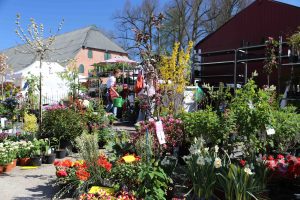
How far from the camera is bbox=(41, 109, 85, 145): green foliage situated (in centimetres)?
766

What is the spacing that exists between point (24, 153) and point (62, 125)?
1.11 metres

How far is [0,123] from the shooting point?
10.6 meters

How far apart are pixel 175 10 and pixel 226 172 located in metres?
31.8

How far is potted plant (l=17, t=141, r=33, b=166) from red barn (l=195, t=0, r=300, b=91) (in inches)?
382

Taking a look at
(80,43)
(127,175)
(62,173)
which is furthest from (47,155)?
(80,43)

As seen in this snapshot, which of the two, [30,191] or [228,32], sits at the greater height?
[228,32]

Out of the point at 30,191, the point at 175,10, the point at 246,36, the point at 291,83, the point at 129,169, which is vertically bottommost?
the point at 30,191

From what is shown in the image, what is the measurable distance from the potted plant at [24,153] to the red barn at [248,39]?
9.71 meters

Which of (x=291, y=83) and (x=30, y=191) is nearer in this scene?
(x=30, y=191)

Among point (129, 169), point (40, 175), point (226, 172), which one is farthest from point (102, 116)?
point (226, 172)

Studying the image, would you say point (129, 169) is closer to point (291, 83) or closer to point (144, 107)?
point (144, 107)

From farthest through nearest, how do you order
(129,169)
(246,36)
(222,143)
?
(246,36), (222,143), (129,169)

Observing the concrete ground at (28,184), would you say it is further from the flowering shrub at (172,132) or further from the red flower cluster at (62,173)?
the flowering shrub at (172,132)

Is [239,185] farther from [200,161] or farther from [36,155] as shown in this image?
[36,155]
